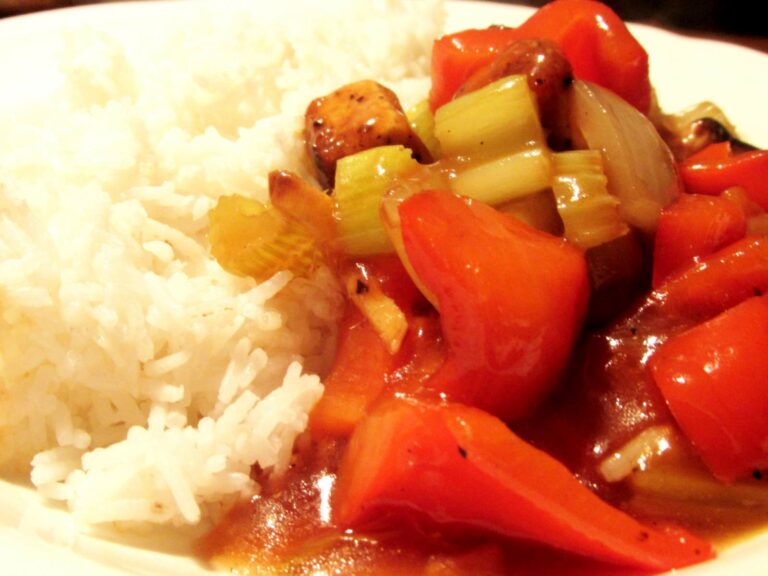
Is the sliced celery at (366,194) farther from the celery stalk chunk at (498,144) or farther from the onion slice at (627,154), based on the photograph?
the onion slice at (627,154)

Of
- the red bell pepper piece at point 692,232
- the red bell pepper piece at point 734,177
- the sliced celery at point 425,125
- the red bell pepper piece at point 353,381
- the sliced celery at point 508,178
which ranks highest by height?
the sliced celery at point 508,178

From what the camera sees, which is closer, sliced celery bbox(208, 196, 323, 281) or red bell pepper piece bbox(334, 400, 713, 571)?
red bell pepper piece bbox(334, 400, 713, 571)

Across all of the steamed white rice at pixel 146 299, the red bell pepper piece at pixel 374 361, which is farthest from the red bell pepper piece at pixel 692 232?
the steamed white rice at pixel 146 299

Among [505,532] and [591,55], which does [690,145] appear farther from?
[505,532]

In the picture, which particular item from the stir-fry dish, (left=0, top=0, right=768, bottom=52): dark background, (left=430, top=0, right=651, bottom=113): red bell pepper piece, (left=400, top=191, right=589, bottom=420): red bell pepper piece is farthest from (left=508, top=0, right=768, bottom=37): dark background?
(left=400, top=191, right=589, bottom=420): red bell pepper piece

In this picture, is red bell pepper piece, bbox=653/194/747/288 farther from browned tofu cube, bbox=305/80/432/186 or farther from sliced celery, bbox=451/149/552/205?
browned tofu cube, bbox=305/80/432/186

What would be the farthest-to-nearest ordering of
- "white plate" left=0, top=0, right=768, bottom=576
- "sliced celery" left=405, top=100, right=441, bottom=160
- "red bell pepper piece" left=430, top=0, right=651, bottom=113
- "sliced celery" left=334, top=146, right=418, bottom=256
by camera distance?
"red bell pepper piece" left=430, top=0, right=651, bottom=113 → "sliced celery" left=405, top=100, right=441, bottom=160 → "sliced celery" left=334, top=146, right=418, bottom=256 → "white plate" left=0, top=0, right=768, bottom=576
